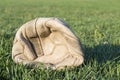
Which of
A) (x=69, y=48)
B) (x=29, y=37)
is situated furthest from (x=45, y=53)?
(x=69, y=48)

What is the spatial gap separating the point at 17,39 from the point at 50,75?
0.83 metres

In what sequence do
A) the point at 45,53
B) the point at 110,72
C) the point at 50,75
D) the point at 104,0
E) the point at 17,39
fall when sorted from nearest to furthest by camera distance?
the point at 50,75, the point at 110,72, the point at 17,39, the point at 45,53, the point at 104,0

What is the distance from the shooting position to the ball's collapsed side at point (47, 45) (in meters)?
4.22

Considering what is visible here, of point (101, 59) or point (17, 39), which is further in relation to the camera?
point (101, 59)

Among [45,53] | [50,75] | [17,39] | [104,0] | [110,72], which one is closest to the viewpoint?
[50,75]

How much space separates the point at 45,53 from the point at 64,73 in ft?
2.64

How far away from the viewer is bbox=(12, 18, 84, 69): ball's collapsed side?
166 inches

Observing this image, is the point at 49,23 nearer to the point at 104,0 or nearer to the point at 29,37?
the point at 29,37

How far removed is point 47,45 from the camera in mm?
4859

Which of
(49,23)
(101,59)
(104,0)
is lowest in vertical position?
(104,0)

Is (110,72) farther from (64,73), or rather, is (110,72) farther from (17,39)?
(17,39)

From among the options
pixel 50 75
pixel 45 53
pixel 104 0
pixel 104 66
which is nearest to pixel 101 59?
pixel 104 66

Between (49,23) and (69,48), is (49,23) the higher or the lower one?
the higher one

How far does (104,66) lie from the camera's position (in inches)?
179
